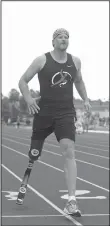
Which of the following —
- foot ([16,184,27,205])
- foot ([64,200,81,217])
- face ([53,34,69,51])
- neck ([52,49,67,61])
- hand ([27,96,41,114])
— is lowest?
foot ([64,200,81,217])

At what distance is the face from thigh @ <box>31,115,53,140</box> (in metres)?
0.72

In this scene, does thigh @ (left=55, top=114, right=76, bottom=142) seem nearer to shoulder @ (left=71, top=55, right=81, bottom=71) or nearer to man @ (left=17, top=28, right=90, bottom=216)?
man @ (left=17, top=28, right=90, bottom=216)

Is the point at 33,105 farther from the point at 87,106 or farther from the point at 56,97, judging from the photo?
the point at 87,106

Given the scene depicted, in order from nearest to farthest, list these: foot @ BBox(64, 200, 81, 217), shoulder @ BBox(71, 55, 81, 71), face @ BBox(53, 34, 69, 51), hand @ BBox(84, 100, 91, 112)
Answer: face @ BBox(53, 34, 69, 51) → shoulder @ BBox(71, 55, 81, 71) → hand @ BBox(84, 100, 91, 112) → foot @ BBox(64, 200, 81, 217)

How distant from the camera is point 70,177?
7.02 meters

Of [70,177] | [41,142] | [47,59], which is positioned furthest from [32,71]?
[70,177]

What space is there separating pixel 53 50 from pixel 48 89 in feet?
1.31

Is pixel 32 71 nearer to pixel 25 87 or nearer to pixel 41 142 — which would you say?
pixel 25 87

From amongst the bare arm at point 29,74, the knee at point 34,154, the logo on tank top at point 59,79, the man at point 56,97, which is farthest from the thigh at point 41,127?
the logo on tank top at point 59,79

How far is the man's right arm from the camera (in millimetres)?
6406

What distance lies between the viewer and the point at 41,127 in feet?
22.2

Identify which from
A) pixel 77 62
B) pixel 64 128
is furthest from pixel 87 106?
pixel 77 62

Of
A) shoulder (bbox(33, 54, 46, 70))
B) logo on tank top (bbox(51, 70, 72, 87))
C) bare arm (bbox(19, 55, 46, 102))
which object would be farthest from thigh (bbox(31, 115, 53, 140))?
shoulder (bbox(33, 54, 46, 70))

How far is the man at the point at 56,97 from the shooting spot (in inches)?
253
